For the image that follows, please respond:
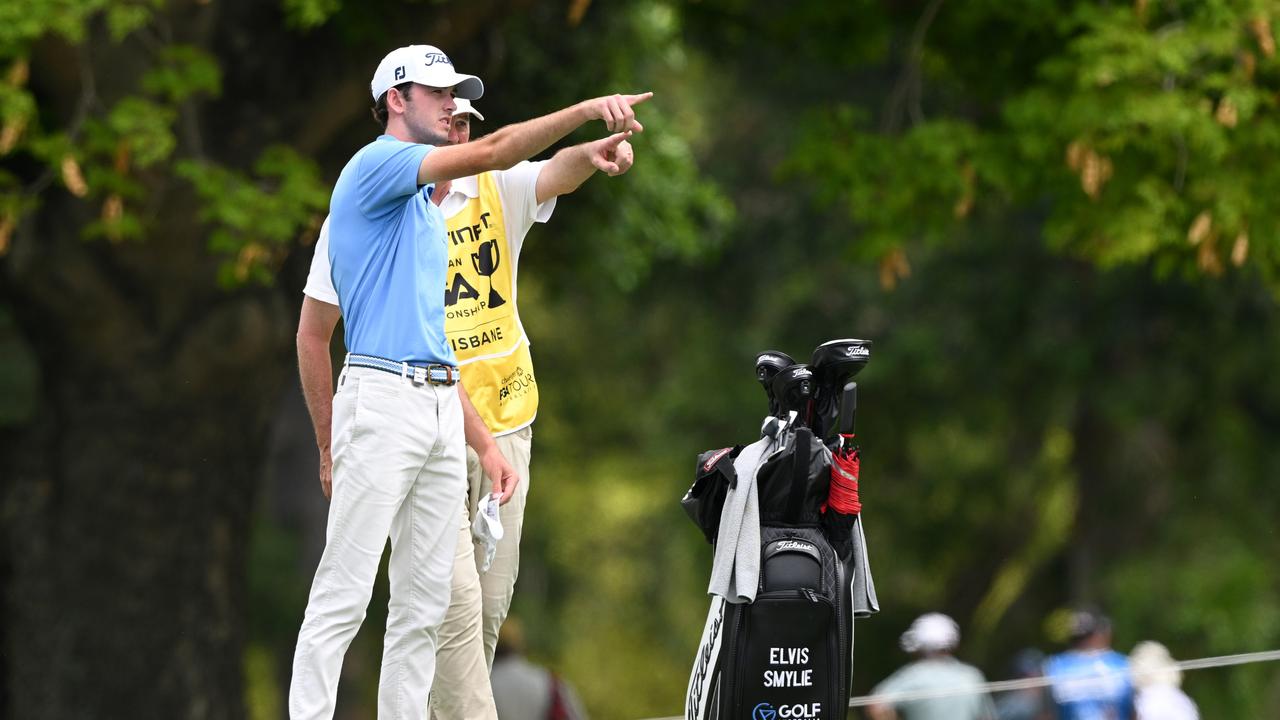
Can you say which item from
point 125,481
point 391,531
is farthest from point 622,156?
point 125,481

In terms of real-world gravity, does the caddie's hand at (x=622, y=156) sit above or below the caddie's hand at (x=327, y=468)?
above

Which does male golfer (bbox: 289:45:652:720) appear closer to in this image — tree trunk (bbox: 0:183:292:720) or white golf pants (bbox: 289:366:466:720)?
white golf pants (bbox: 289:366:466:720)

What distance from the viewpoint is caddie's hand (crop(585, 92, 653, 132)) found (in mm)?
4625

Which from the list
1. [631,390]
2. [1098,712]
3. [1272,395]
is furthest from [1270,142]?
[631,390]

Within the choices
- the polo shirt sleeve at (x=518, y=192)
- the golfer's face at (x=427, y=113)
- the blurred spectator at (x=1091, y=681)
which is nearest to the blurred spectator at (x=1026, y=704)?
the blurred spectator at (x=1091, y=681)

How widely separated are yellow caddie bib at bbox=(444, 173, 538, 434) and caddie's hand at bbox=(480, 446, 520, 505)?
391 mm

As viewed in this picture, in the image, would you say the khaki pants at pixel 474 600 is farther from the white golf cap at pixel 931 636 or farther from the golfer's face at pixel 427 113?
the white golf cap at pixel 931 636

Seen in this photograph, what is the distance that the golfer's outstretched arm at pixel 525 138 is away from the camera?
15.2 feet

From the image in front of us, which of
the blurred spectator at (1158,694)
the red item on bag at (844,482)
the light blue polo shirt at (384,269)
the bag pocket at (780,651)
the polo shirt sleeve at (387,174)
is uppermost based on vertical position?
the blurred spectator at (1158,694)

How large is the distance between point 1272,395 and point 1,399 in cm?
1081

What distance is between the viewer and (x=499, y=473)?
5.34 meters

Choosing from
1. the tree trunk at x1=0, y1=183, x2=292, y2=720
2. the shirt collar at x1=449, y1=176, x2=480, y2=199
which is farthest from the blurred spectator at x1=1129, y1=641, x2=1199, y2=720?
the tree trunk at x1=0, y1=183, x2=292, y2=720

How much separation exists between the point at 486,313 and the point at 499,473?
2.10 ft

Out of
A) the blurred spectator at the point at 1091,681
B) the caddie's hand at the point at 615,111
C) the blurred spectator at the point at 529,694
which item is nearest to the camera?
the caddie's hand at the point at 615,111
